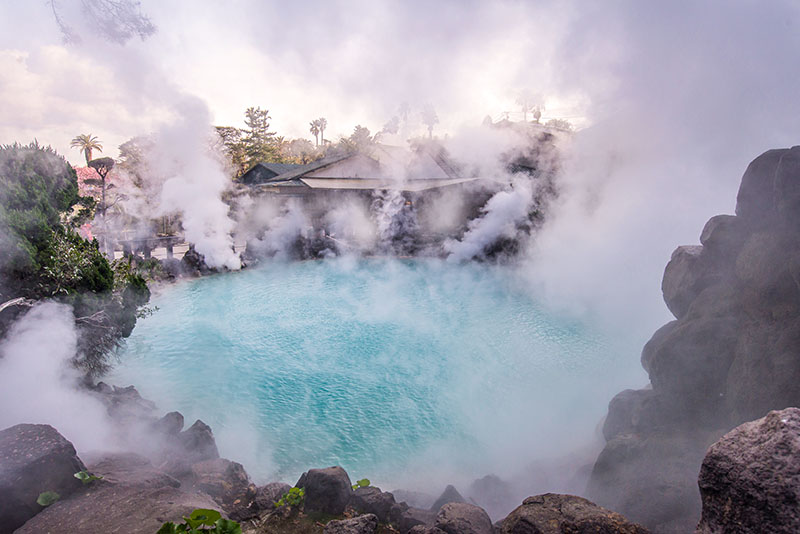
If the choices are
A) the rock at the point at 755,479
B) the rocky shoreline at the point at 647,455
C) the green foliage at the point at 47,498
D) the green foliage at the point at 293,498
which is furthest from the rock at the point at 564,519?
the green foliage at the point at 47,498

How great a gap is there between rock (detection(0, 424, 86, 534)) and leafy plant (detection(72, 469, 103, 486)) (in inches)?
2.2

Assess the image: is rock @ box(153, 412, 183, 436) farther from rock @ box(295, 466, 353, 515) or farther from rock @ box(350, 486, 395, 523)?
rock @ box(350, 486, 395, 523)

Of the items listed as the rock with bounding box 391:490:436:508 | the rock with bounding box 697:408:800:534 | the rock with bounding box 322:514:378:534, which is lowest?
the rock with bounding box 391:490:436:508

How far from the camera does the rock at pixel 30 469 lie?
13.2ft

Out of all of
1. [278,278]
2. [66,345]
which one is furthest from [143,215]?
[66,345]

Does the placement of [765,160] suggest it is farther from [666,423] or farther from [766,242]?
[666,423]

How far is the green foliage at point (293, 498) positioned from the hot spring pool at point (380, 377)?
5.62 ft

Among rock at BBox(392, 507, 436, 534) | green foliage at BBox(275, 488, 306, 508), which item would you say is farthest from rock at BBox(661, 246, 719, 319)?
green foliage at BBox(275, 488, 306, 508)

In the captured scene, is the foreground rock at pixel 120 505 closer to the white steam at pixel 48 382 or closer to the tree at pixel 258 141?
the white steam at pixel 48 382

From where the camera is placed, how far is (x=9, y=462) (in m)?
4.20

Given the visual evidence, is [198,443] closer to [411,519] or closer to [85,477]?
[85,477]

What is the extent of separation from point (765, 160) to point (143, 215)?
2814 cm

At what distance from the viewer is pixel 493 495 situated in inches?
256

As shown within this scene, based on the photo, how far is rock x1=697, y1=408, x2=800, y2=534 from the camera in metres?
2.30
